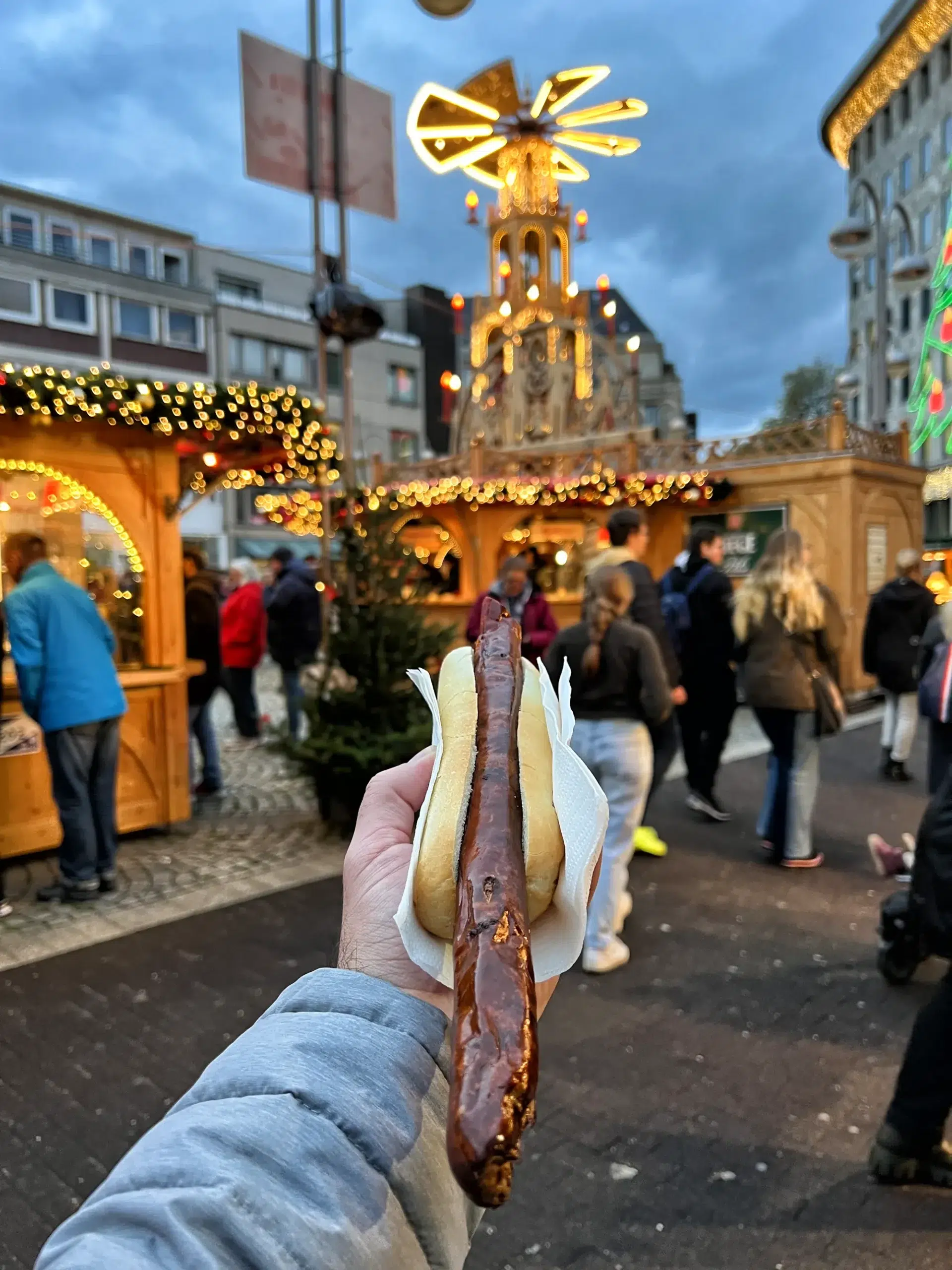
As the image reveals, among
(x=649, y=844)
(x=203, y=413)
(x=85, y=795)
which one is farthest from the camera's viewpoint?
(x=203, y=413)

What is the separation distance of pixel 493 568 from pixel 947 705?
12.5 m

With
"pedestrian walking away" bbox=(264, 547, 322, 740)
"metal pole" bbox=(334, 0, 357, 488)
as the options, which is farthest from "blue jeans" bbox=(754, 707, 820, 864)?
"pedestrian walking away" bbox=(264, 547, 322, 740)

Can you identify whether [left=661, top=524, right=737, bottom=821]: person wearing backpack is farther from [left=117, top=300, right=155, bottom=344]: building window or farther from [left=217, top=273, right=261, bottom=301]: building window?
[left=217, top=273, right=261, bottom=301]: building window

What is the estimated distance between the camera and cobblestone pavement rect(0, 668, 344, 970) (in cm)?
498

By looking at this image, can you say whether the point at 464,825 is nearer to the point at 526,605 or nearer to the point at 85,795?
the point at 85,795

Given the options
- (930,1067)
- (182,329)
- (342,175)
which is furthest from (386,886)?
(182,329)

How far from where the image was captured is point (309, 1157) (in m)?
0.71

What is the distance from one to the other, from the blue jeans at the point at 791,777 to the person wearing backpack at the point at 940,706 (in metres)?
0.99

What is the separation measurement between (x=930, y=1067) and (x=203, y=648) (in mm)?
6763

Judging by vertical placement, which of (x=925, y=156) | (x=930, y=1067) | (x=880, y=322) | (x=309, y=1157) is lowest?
(x=930, y=1067)

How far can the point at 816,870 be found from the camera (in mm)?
5883

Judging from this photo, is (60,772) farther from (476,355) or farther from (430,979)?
(476,355)

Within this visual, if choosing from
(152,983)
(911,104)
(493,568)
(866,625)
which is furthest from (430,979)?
(911,104)

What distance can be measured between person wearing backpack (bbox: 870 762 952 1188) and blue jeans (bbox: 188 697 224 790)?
6.53 meters
